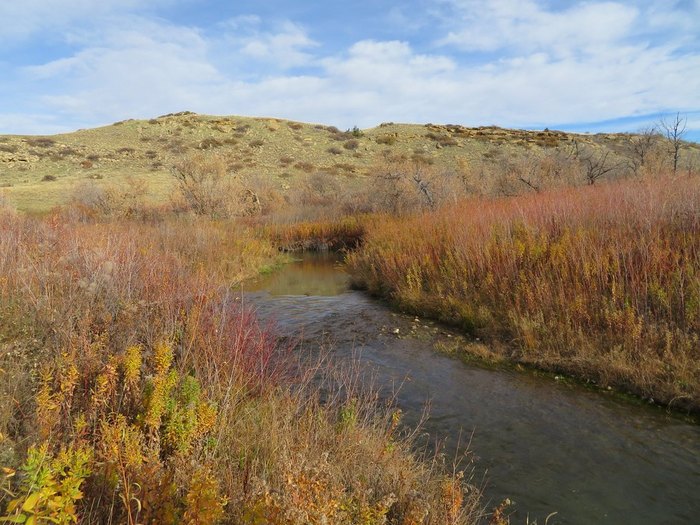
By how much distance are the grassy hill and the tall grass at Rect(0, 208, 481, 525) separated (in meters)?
23.3

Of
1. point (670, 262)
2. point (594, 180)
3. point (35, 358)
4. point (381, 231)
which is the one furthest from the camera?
point (594, 180)

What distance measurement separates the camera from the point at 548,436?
462 centimetres

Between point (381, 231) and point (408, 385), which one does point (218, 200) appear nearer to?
point (381, 231)

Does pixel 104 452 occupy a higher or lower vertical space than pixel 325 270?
higher

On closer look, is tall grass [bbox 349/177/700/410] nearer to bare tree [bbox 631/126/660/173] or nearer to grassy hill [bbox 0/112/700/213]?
bare tree [bbox 631/126/660/173]

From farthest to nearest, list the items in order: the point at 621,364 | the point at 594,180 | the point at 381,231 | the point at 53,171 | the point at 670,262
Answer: the point at 53,171
the point at 594,180
the point at 381,231
the point at 670,262
the point at 621,364

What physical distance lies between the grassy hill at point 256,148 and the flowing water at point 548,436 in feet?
76.8

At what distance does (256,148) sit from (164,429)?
42022 mm

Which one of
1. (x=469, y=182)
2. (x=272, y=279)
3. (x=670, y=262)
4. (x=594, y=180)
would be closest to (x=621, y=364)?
(x=670, y=262)

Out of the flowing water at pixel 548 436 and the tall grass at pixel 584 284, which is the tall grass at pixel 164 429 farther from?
the tall grass at pixel 584 284

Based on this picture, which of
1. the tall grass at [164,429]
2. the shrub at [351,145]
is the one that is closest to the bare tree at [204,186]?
the tall grass at [164,429]

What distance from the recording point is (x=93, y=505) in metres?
2.10

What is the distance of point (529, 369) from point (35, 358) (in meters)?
5.93

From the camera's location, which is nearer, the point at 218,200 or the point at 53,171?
the point at 218,200
